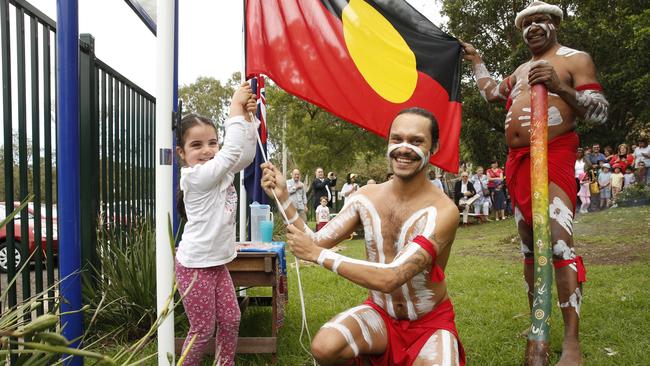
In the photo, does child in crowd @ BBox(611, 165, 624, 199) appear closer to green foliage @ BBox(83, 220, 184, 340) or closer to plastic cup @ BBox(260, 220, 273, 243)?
plastic cup @ BBox(260, 220, 273, 243)

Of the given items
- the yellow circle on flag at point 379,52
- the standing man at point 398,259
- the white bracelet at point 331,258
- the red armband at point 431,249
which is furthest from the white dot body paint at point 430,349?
the yellow circle on flag at point 379,52

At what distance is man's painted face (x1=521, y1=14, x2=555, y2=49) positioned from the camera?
135 inches

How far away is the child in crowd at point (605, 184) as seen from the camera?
49.4 feet

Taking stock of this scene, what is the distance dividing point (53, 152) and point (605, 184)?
1553 centimetres

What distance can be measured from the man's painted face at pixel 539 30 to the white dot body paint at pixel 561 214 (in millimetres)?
1075

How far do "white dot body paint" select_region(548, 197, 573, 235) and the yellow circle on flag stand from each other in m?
1.27

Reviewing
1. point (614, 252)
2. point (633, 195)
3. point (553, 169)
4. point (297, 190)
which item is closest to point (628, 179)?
point (633, 195)

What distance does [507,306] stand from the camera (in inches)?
201

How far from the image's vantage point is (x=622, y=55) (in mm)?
20641

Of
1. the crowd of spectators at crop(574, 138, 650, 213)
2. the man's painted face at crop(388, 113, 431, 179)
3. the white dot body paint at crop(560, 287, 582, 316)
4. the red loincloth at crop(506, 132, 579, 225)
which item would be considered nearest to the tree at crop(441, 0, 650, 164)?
the crowd of spectators at crop(574, 138, 650, 213)

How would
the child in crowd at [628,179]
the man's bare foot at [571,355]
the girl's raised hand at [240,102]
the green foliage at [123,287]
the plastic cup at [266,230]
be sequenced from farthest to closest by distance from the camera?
the child in crowd at [628,179]
the plastic cup at [266,230]
the green foliage at [123,287]
the man's bare foot at [571,355]
the girl's raised hand at [240,102]

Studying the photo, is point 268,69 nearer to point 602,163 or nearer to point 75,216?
point 75,216

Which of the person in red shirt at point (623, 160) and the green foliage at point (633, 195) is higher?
the person in red shirt at point (623, 160)

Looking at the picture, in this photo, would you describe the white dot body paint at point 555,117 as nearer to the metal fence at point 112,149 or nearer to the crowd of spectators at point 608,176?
the metal fence at point 112,149
